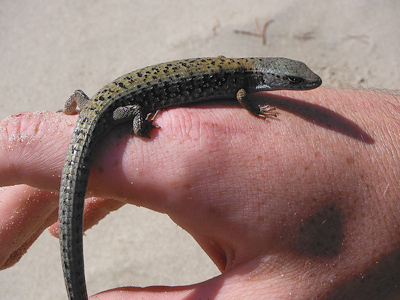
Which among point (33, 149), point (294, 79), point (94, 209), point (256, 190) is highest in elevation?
point (33, 149)

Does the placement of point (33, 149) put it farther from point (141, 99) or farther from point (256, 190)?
point (256, 190)

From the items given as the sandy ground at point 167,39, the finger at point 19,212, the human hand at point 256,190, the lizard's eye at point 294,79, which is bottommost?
the human hand at point 256,190

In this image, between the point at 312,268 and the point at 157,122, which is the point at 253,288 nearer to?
the point at 312,268

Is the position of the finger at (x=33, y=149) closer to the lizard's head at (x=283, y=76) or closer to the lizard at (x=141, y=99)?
the lizard at (x=141, y=99)

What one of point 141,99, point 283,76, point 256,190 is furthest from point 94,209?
point 283,76

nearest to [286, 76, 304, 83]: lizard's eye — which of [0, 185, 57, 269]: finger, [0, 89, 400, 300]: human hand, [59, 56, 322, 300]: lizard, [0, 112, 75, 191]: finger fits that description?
[59, 56, 322, 300]: lizard

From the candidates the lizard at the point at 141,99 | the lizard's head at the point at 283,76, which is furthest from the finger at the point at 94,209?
the lizard's head at the point at 283,76
